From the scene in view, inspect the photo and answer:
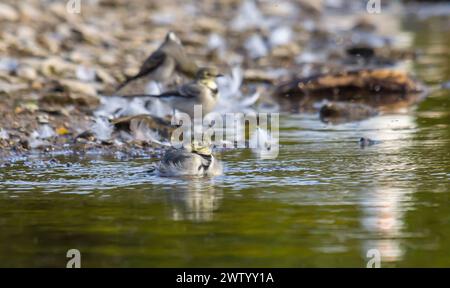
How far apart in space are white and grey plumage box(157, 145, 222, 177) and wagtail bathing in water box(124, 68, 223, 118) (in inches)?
131

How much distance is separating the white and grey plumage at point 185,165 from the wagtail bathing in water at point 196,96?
3.32 meters

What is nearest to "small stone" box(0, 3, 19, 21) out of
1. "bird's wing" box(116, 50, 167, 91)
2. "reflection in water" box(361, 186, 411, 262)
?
"bird's wing" box(116, 50, 167, 91)

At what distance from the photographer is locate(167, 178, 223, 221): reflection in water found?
303 inches

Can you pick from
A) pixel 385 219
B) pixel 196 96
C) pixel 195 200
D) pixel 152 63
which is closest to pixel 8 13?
pixel 152 63

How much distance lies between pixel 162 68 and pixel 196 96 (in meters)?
2.45

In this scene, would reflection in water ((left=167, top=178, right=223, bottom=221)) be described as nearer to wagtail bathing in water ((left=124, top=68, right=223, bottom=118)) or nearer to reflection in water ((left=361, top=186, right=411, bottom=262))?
reflection in water ((left=361, top=186, right=411, bottom=262))

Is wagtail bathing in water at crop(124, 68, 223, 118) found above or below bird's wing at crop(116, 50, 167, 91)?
below

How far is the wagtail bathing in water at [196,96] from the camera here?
12500 millimetres

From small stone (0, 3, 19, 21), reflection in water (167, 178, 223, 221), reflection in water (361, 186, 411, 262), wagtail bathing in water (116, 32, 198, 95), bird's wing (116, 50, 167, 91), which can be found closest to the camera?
reflection in water (361, 186, 411, 262)

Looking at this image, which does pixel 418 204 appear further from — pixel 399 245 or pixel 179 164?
pixel 179 164

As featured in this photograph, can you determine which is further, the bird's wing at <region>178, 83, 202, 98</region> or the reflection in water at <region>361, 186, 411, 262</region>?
the bird's wing at <region>178, 83, 202, 98</region>

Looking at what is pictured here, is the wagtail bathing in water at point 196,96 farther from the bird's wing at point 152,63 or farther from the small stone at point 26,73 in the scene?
the small stone at point 26,73

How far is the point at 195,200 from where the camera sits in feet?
26.7

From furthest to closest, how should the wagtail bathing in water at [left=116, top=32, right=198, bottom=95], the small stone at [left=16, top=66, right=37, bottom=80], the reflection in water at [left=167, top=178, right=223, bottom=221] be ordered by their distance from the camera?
1. the small stone at [left=16, top=66, right=37, bottom=80]
2. the wagtail bathing in water at [left=116, top=32, right=198, bottom=95]
3. the reflection in water at [left=167, top=178, right=223, bottom=221]
